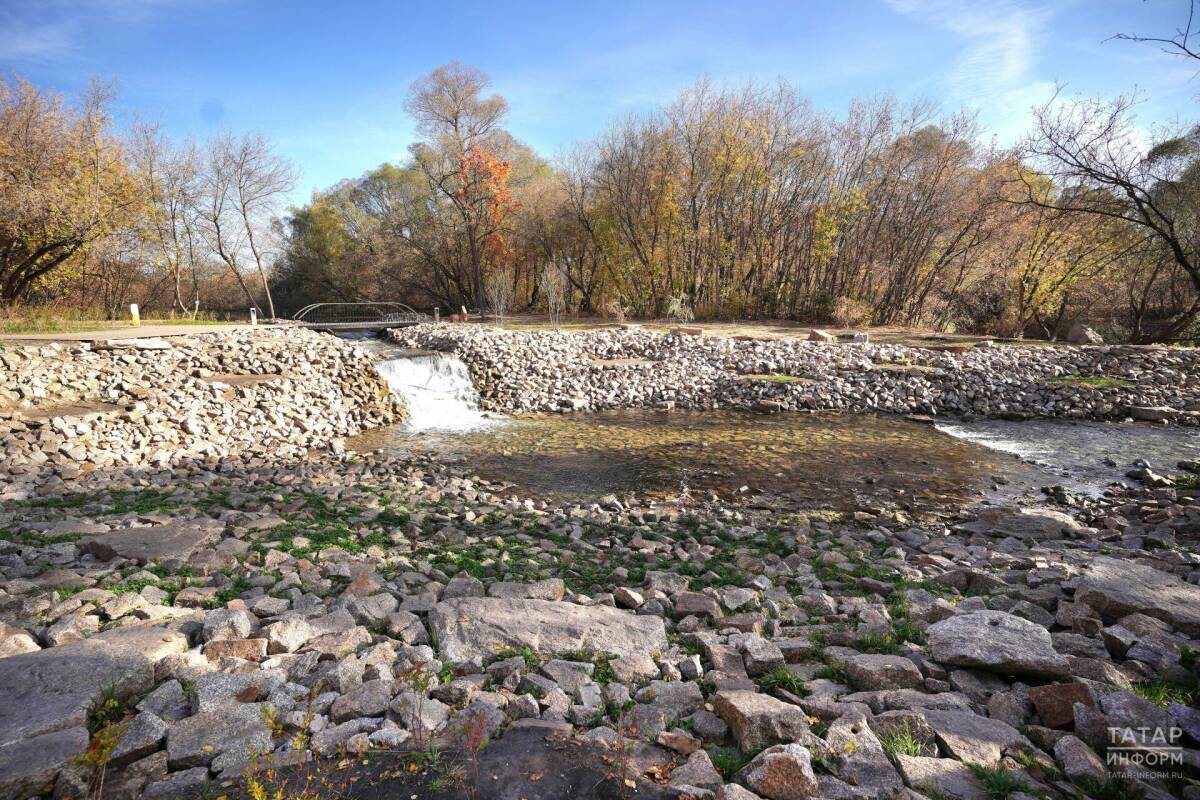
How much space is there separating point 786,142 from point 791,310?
5728 millimetres

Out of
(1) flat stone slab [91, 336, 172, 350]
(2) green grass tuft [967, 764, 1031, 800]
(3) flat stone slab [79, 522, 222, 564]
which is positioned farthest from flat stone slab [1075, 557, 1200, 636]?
(1) flat stone slab [91, 336, 172, 350]

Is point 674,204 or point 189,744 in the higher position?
point 674,204

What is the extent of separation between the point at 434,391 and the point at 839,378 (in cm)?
843

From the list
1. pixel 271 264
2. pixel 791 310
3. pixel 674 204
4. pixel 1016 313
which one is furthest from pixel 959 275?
pixel 271 264

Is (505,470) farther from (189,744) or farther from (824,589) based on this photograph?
(189,744)

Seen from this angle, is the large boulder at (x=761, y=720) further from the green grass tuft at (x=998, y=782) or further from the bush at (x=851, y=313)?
the bush at (x=851, y=313)

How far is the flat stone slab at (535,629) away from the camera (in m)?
2.65

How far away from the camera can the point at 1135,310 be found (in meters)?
16.2

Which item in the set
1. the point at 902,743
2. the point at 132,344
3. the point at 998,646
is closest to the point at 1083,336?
the point at 998,646

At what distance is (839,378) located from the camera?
11922 millimetres

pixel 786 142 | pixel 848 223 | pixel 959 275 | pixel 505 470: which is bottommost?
pixel 505 470

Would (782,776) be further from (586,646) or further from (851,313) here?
(851,313)

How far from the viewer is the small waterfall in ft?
34.4

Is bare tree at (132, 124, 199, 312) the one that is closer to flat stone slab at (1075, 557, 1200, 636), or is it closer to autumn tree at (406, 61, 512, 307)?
autumn tree at (406, 61, 512, 307)
